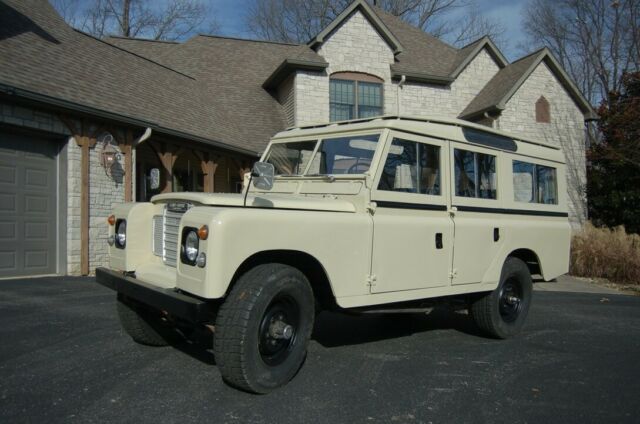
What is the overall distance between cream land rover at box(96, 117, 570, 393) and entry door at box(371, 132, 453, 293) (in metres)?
0.01

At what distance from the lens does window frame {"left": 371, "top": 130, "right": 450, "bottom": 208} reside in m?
4.47

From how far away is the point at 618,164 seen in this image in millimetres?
Answer: 16844

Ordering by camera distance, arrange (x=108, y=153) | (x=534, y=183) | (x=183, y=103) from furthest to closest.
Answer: (x=183, y=103), (x=108, y=153), (x=534, y=183)

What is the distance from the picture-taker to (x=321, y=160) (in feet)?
16.6

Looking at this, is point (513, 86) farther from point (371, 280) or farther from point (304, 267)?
point (304, 267)

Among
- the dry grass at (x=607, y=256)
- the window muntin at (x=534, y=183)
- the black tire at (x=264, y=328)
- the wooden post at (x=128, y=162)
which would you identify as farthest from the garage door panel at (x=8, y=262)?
the dry grass at (x=607, y=256)

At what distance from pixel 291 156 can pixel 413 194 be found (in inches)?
54.4

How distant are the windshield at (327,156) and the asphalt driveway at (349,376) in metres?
1.72

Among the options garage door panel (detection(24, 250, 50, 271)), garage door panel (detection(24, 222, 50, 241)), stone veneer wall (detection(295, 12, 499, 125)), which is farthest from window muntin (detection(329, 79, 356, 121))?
garage door panel (detection(24, 250, 50, 271))

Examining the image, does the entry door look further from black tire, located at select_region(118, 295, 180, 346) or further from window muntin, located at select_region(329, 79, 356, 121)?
window muntin, located at select_region(329, 79, 356, 121)

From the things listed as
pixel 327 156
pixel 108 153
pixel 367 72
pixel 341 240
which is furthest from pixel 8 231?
pixel 367 72

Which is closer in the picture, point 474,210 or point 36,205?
point 474,210

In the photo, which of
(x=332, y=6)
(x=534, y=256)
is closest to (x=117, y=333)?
(x=534, y=256)

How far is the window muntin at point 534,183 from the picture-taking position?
19.3 ft
